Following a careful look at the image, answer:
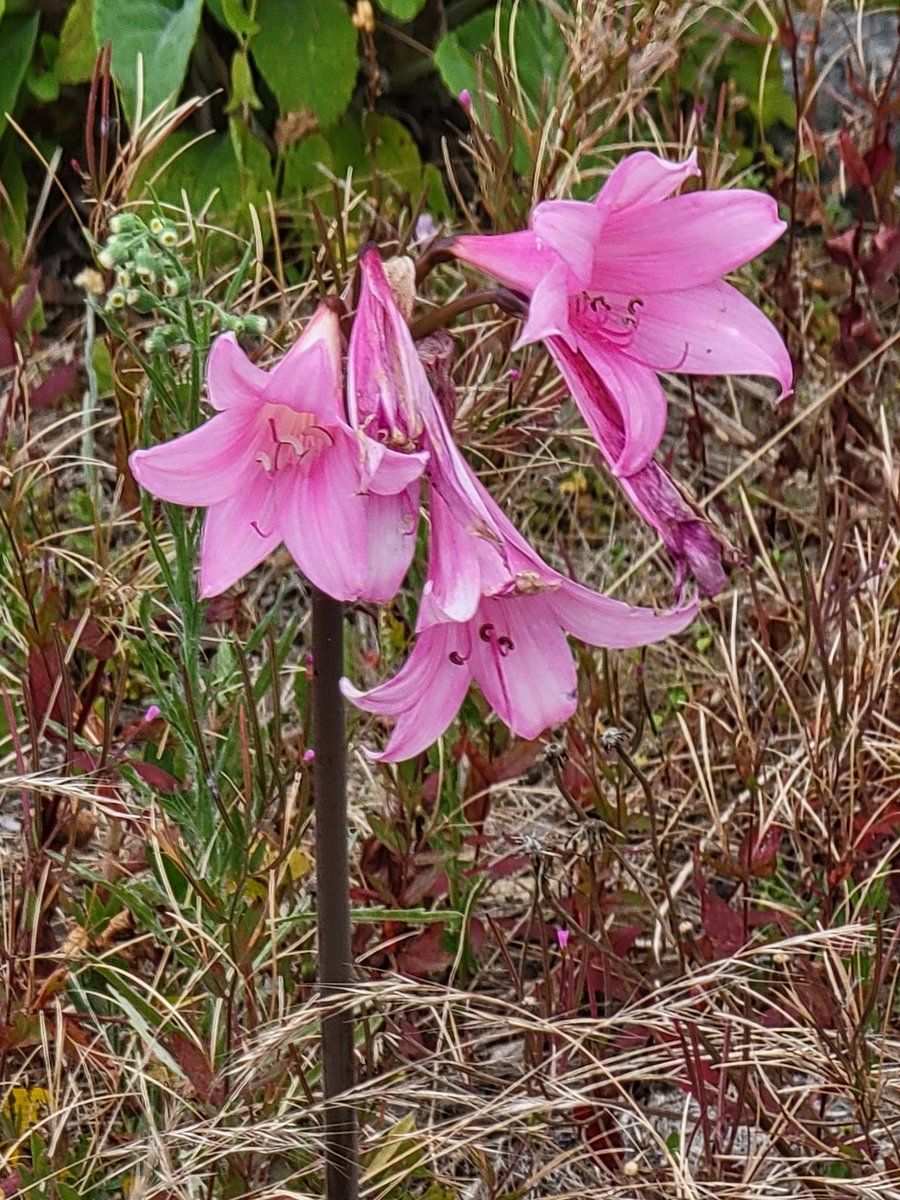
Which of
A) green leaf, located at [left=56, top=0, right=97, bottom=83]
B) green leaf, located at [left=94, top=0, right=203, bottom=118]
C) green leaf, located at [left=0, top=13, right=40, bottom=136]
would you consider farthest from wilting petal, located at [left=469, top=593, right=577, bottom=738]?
green leaf, located at [left=0, top=13, right=40, bottom=136]

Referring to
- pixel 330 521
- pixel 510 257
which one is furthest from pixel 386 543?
pixel 510 257

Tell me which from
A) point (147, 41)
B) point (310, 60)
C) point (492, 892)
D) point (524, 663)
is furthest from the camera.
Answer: point (310, 60)

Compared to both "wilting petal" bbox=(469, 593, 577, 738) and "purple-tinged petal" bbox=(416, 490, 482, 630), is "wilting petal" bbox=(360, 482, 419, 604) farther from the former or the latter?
"wilting petal" bbox=(469, 593, 577, 738)

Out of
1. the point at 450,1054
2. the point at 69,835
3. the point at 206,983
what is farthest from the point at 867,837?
the point at 69,835

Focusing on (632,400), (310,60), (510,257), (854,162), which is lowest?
(632,400)

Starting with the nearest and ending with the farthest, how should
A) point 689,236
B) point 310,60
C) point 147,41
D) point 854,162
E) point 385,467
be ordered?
point 385,467 < point 689,236 < point 854,162 < point 147,41 < point 310,60

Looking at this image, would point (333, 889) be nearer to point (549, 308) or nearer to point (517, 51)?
point (549, 308)

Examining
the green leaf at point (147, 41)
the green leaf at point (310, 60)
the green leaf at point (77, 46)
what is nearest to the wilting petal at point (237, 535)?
the green leaf at point (147, 41)
